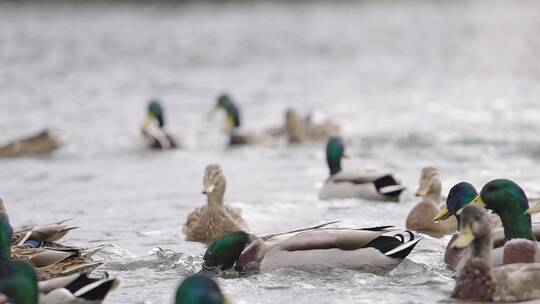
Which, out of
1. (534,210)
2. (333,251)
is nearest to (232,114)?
(333,251)

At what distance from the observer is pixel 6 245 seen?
25.2ft

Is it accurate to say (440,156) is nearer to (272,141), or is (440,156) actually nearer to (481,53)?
(272,141)

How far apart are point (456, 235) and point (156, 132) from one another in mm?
9031

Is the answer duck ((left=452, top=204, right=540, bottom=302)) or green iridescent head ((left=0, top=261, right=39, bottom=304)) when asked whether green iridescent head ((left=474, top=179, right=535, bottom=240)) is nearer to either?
duck ((left=452, top=204, right=540, bottom=302))

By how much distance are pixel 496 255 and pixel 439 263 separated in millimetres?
914

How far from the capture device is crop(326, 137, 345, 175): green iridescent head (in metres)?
12.3

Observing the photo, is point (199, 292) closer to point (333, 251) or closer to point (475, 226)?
point (475, 226)

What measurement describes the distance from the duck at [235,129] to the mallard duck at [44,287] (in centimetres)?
949

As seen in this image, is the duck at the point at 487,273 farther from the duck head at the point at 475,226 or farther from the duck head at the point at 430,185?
the duck head at the point at 430,185

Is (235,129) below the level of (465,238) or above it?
above

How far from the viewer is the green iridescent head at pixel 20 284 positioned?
6.46 meters

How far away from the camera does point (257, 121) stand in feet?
66.2

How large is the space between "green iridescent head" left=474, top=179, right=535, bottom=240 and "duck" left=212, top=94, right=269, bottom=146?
28.2 ft

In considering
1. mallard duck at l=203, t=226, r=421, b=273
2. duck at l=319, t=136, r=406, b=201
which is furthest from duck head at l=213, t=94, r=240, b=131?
mallard duck at l=203, t=226, r=421, b=273
